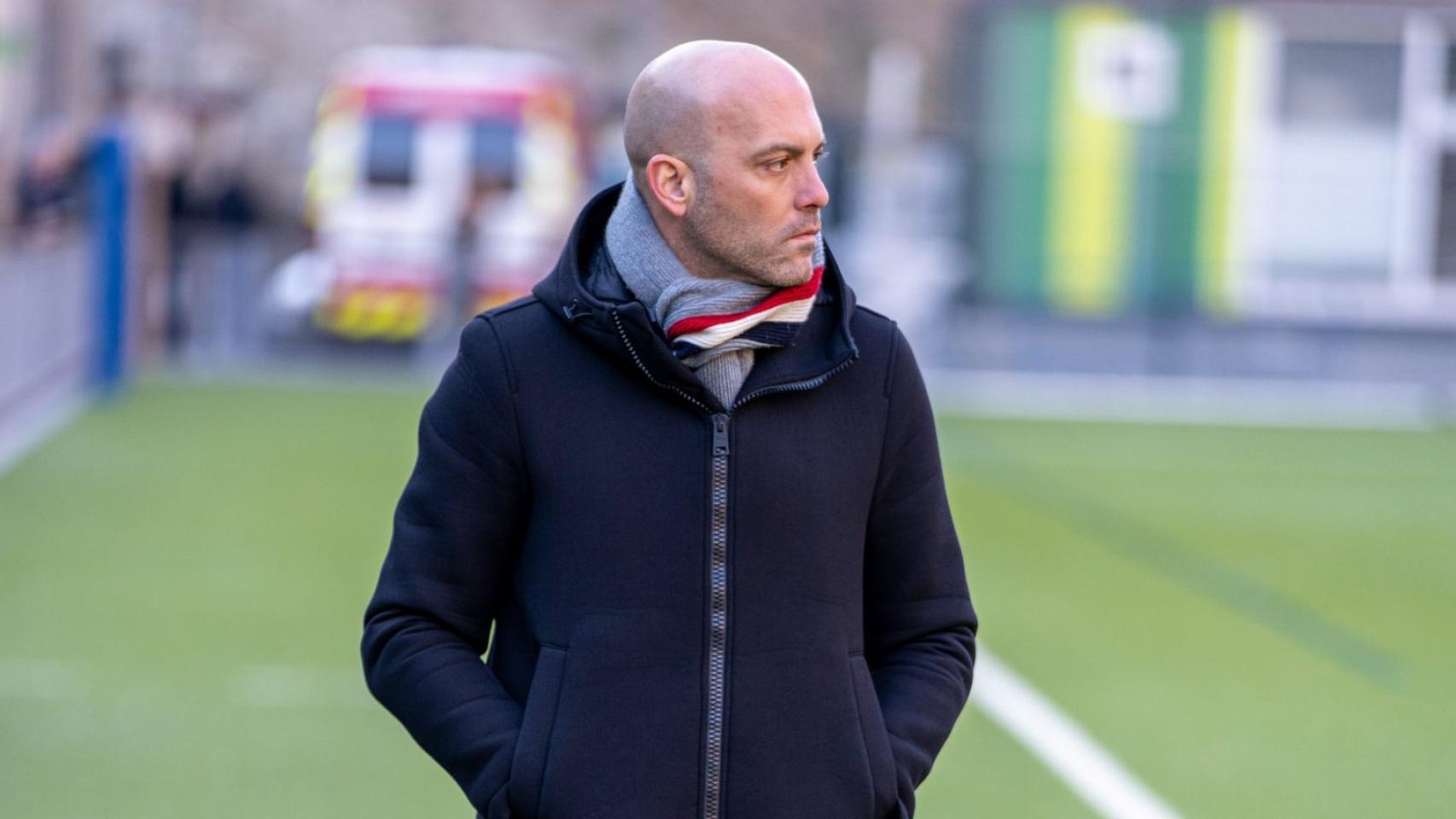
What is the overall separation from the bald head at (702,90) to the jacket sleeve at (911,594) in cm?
35

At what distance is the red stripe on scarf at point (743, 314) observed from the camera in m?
2.28

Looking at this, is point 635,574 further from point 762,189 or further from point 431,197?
point 431,197

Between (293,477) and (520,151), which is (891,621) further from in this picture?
(520,151)

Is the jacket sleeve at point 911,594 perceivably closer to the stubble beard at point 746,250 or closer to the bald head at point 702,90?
the stubble beard at point 746,250

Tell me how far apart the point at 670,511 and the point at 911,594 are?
348mm

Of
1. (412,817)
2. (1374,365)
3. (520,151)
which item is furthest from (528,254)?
(412,817)

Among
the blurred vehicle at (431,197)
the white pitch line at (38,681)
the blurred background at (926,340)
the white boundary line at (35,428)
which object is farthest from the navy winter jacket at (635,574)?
the blurred vehicle at (431,197)

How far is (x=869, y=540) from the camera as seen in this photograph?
96.0 inches

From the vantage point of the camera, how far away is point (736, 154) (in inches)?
89.1

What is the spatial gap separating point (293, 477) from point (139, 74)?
885cm

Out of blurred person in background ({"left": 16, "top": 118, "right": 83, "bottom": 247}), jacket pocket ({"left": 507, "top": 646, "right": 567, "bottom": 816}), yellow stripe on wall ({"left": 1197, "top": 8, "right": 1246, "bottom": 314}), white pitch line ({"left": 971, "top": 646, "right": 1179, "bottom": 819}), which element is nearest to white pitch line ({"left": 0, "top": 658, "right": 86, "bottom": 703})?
white pitch line ({"left": 971, "top": 646, "right": 1179, "bottom": 819})

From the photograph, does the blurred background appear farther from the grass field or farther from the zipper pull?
the zipper pull

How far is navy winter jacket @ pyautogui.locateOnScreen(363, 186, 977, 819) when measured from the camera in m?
2.27

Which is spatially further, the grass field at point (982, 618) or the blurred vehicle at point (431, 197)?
the blurred vehicle at point (431, 197)
